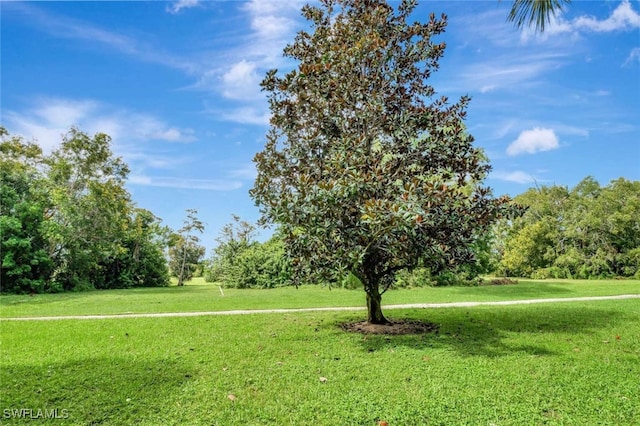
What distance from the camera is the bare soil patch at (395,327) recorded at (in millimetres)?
8117

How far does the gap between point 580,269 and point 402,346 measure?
101 ft

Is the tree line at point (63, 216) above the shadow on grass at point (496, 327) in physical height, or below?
above

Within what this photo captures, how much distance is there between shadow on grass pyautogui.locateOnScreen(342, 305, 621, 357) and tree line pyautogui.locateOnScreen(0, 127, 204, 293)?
19.4m

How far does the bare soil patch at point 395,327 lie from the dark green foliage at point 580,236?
26.9 metres

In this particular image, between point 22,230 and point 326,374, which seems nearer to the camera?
point 326,374

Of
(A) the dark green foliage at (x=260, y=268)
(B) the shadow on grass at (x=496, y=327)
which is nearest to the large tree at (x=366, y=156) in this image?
(B) the shadow on grass at (x=496, y=327)

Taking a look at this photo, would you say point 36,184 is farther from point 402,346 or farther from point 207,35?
point 402,346

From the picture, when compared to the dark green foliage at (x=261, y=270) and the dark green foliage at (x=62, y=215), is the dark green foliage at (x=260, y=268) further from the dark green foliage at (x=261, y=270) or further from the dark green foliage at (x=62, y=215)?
the dark green foliage at (x=62, y=215)

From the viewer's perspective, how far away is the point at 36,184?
76.7ft

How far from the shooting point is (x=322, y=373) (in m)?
5.43

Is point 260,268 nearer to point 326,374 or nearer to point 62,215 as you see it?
point 62,215

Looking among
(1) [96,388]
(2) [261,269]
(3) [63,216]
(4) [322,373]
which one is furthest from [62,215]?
(4) [322,373]

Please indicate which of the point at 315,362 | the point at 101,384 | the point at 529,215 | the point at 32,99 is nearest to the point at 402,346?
the point at 315,362

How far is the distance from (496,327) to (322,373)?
478 centimetres
